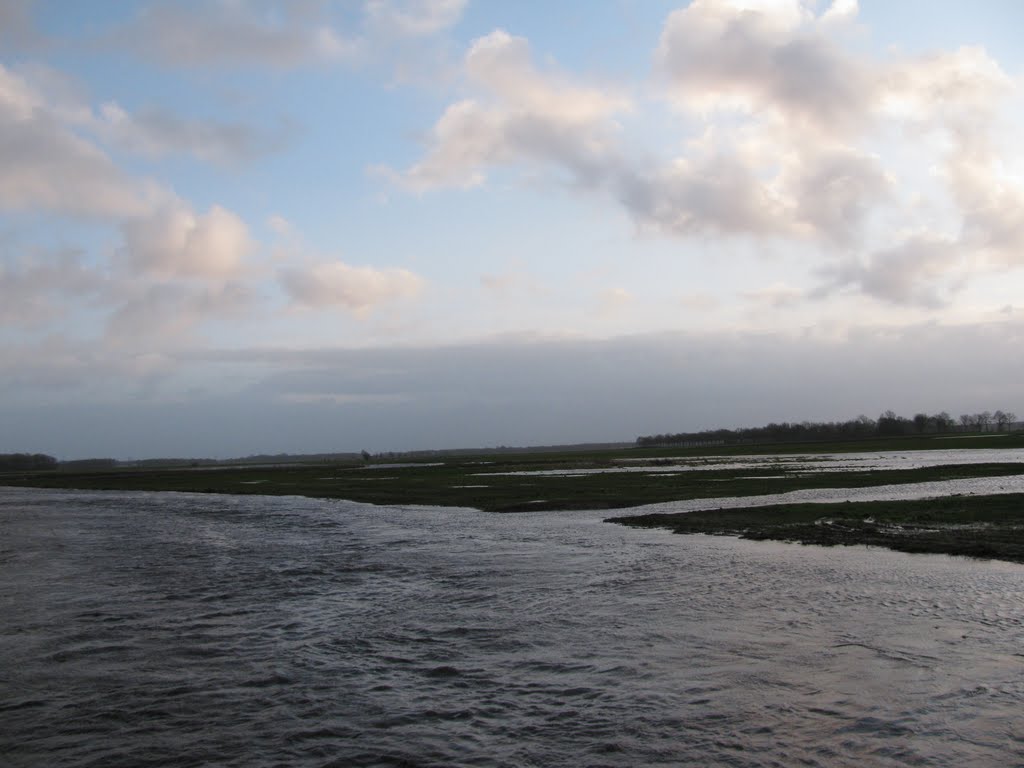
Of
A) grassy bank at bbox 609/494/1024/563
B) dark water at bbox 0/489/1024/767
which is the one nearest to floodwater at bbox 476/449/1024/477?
grassy bank at bbox 609/494/1024/563

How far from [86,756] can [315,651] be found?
4.84 m

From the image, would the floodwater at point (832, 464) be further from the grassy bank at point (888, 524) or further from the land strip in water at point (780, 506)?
the grassy bank at point (888, 524)

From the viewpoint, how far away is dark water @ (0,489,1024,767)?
9.16 m

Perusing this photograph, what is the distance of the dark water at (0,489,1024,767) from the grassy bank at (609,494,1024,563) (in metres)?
2.06

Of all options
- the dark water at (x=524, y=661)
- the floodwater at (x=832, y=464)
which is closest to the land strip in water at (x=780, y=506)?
the dark water at (x=524, y=661)

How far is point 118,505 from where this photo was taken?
5519 cm

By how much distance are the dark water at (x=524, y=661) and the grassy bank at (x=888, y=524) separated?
2.06 meters

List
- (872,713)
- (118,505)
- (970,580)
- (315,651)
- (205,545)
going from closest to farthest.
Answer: (872,713), (315,651), (970,580), (205,545), (118,505)

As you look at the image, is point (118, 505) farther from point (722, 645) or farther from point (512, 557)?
point (722, 645)

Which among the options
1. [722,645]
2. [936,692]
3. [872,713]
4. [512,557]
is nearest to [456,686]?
[722,645]

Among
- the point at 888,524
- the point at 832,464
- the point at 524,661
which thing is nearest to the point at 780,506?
the point at 888,524

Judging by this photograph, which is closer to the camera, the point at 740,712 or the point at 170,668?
the point at 740,712

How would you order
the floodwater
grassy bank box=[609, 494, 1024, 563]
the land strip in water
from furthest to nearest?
the floodwater, the land strip in water, grassy bank box=[609, 494, 1024, 563]

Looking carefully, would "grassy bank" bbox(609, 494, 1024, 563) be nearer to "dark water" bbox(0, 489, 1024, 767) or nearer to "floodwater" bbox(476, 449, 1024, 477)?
"dark water" bbox(0, 489, 1024, 767)
